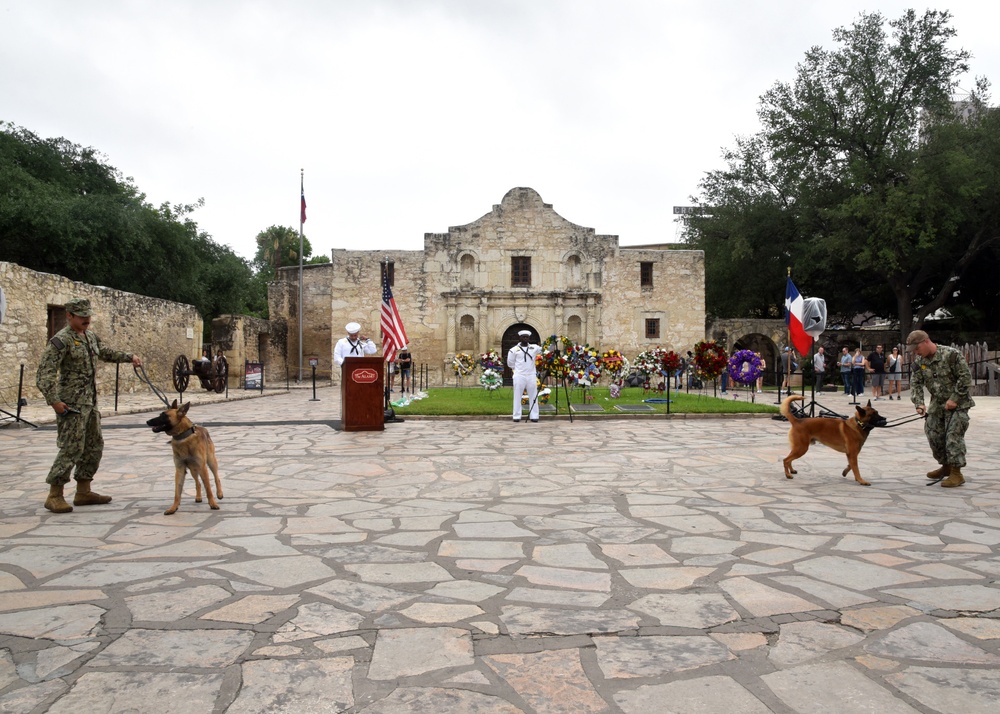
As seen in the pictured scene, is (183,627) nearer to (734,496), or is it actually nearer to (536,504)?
(536,504)

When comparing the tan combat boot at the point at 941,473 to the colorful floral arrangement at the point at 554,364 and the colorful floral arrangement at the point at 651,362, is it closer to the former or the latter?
the colorful floral arrangement at the point at 554,364

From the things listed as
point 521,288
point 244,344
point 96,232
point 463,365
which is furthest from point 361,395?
point 521,288

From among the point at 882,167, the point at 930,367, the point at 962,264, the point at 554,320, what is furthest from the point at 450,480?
the point at 962,264

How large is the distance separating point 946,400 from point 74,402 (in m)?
7.86

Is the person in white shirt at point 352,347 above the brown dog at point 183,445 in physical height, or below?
above

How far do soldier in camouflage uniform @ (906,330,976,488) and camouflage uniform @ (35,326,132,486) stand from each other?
734 cm

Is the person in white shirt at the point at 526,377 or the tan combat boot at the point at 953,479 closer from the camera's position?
the tan combat boot at the point at 953,479

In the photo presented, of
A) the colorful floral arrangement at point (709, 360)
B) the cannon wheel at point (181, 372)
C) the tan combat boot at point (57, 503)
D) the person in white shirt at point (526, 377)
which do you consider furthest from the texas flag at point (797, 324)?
the cannon wheel at point (181, 372)

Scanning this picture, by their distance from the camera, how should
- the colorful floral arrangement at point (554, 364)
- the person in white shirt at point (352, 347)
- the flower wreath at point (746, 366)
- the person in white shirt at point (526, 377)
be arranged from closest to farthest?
the person in white shirt at point (352, 347) < the person in white shirt at point (526, 377) < the colorful floral arrangement at point (554, 364) < the flower wreath at point (746, 366)

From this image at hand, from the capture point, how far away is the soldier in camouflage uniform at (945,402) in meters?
6.64

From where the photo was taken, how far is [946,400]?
6828mm

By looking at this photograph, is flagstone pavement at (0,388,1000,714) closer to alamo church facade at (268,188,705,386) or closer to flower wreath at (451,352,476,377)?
flower wreath at (451,352,476,377)

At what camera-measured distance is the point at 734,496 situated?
6148mm

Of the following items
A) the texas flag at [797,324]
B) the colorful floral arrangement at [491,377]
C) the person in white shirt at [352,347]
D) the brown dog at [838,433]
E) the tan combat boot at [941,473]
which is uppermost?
the texas flag at [797,324]
